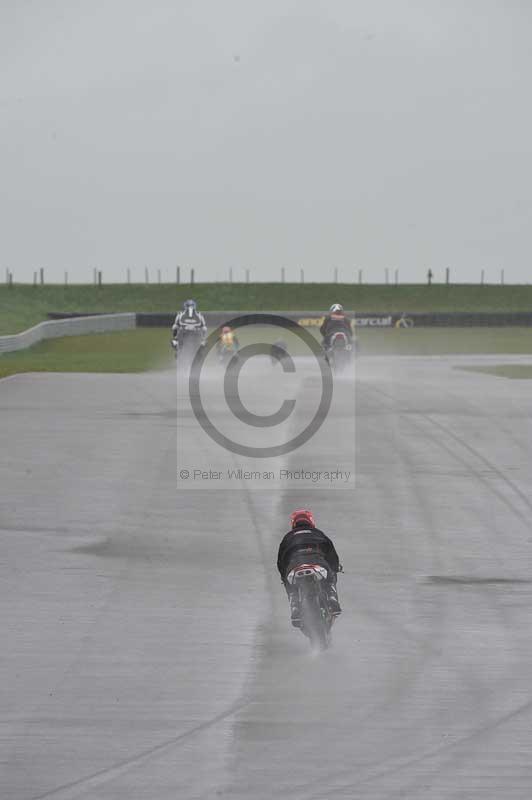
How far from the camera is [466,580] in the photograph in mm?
11469

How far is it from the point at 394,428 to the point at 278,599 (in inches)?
468

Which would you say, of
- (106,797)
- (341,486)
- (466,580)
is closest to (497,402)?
(341,486)

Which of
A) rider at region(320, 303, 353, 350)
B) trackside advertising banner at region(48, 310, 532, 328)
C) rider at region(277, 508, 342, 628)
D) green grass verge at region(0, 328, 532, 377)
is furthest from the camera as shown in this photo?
trackside advertising banner at region(48, 310, 532, 328)

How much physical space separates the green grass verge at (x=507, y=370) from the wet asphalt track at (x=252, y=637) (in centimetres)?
1571

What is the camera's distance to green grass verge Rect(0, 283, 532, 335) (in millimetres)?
99250

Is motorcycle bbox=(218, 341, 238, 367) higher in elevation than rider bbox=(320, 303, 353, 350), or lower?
lower

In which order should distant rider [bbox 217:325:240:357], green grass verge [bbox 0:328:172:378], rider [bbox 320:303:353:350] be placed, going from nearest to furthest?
rider [bbox 320:303:353:350] < distant rider [bbox 217:325:240:357] < green grass verge [bbox 0:328:172:378]

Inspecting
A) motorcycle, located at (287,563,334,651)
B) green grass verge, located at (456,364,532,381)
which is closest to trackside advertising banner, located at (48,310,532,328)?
green grass verge, located at (456,364,532,381)

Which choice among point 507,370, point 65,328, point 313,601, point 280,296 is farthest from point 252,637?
point 280,296

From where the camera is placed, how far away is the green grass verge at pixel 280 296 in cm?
9925

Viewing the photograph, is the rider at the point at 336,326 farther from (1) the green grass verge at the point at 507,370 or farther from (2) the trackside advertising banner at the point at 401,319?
(2) the trackside advertising banner at the point at 401,319

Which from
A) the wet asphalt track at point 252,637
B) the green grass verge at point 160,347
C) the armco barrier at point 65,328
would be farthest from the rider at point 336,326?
the wet asphalt track at point 252,637

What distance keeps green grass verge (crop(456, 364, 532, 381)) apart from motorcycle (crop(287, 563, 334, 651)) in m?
25.0

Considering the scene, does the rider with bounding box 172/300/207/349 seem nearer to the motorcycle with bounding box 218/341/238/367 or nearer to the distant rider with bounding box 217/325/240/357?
the distant rider with bounding box 217/325/240/357
